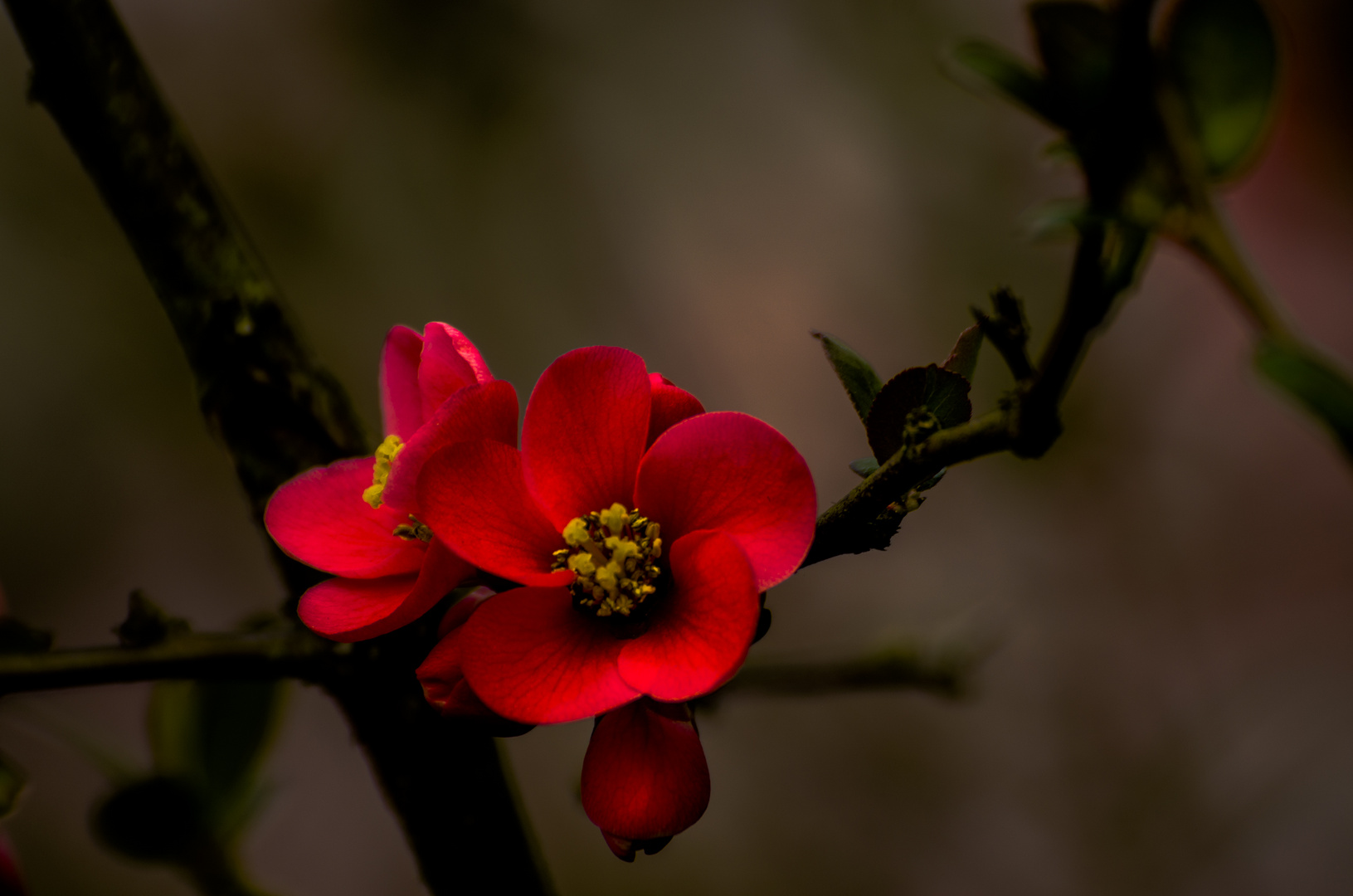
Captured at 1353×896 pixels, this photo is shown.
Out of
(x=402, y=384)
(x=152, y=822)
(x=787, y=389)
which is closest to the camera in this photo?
(x=402, y=384)

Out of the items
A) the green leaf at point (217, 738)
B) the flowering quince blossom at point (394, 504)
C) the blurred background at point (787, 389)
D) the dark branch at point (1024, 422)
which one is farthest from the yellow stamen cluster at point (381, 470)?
the blurred background at point (787, 389)

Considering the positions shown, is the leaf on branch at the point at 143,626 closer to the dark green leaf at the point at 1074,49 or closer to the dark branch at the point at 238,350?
the dark branch at the point at 238,350

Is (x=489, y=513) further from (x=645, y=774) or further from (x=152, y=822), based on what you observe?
(x=152, y=822)

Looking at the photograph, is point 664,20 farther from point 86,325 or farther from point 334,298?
point 86,325

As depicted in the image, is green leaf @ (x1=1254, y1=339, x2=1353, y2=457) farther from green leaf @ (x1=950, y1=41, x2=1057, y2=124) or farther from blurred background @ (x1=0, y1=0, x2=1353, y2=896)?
blurred background @ (x1=0, y1=0, x2=1353, y2=896)

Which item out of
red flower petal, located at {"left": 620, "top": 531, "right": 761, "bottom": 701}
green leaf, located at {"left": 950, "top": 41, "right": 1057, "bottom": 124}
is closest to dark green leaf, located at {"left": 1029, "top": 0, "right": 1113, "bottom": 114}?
green leaf, located at {"left": 950, "top": 41, "right": 1057, "bottom": 124}

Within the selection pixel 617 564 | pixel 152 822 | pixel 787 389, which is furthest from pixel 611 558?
pixel 787 389
